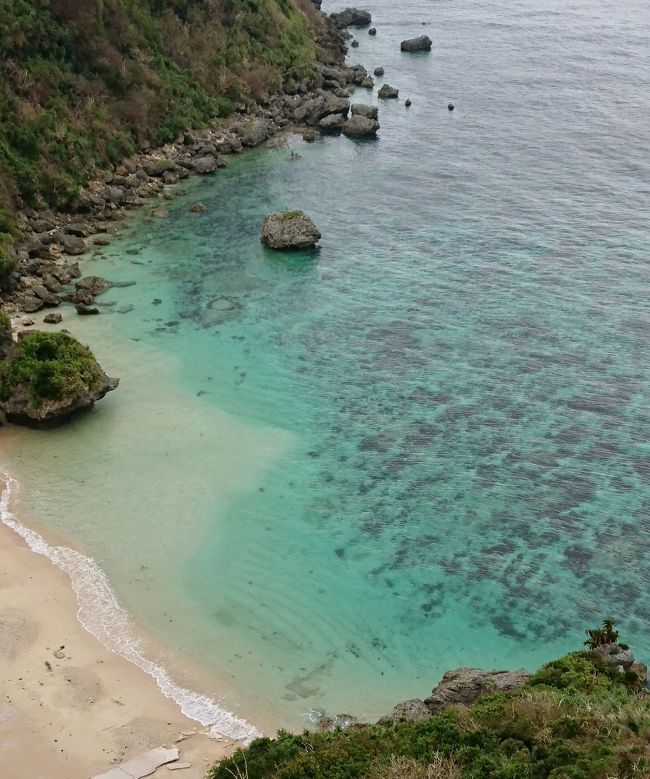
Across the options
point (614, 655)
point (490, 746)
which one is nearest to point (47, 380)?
point (614, 655)

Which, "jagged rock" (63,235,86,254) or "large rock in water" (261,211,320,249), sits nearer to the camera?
"jagged rock" (63,235,86,254)

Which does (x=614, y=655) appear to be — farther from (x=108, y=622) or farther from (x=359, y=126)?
(x=359, y=126)

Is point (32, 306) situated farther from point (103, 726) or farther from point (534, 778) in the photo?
point (534, 778)

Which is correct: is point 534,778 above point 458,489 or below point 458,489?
above

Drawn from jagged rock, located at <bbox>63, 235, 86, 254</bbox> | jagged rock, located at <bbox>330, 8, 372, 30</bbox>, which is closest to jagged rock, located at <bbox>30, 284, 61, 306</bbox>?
jagged rock, located at <bbox>63, 235, 86, 254</bbox>

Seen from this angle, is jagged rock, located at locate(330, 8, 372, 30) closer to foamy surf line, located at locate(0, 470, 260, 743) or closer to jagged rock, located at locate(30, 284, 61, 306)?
jagged rock, located at locate(30, 284, 61, 306)

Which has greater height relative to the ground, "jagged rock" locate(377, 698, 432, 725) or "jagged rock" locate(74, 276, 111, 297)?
"jagged rock" locate(74, 276, 111, 297)

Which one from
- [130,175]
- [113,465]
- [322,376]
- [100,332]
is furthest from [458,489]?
[130,175]
